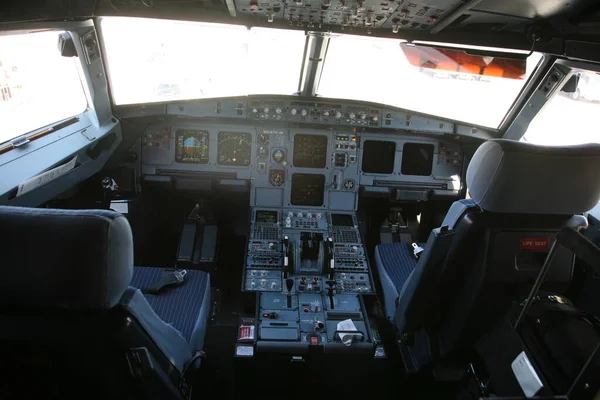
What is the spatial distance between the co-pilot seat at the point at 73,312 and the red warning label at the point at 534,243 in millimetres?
1751

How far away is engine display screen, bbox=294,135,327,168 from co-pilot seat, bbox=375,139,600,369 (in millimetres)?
1989

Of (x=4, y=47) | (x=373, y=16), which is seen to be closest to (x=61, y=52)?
(x=4, y=47)

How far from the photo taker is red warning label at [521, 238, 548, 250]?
2203mm

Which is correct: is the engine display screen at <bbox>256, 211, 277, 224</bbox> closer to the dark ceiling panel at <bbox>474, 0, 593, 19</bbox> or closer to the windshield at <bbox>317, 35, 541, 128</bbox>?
the windshield at <bbox>317, 35, 541, 128</bbox>

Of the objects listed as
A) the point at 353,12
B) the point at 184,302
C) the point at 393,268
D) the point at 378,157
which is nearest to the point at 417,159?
the point at 378,157

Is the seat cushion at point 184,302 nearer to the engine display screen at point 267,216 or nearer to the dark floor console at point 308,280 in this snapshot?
the dark floor console at point 308,280

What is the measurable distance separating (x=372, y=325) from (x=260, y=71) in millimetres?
2358

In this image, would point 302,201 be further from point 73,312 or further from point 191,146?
point 73,312

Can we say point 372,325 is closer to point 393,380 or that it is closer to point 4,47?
point 393,380

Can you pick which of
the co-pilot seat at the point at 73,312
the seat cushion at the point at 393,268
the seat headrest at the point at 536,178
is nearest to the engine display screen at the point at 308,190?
the seat cushion at the point at 393,268

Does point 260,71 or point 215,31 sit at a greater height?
point 215,31

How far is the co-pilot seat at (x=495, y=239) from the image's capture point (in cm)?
198

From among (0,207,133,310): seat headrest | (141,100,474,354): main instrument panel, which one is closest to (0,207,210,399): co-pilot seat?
(0,207,133,310): seat headrest

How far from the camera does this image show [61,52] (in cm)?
293
